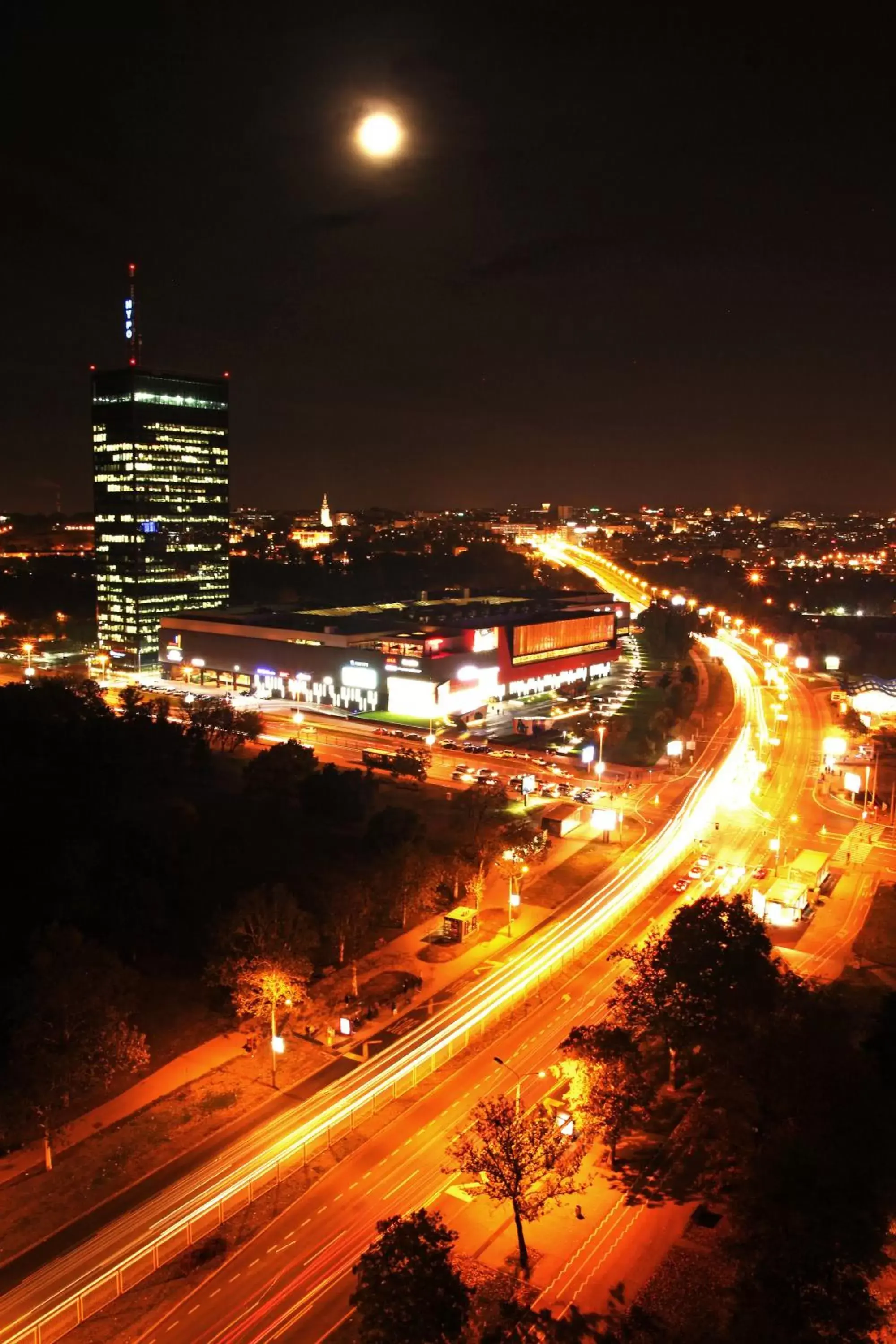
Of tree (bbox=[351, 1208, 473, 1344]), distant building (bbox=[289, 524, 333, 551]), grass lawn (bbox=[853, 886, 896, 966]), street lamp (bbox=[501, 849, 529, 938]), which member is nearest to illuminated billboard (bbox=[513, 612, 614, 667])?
street lamp (bbox=[501, 849, 529, 938])

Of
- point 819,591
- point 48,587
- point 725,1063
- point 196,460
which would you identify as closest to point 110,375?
point 196,460

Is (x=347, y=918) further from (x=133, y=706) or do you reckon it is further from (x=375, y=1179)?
(x=133, y=706)

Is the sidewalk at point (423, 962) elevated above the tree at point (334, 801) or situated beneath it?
situated beneath

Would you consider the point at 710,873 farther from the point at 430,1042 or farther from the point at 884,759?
the point at 884,759

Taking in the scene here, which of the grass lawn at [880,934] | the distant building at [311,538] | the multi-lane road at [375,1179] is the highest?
the distant building at [311,538]

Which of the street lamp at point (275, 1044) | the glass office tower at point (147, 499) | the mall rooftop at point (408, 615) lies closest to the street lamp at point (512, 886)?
the street lamp at point (275, 1044)

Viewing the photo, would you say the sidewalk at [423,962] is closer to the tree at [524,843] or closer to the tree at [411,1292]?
the tree at [524,843]
